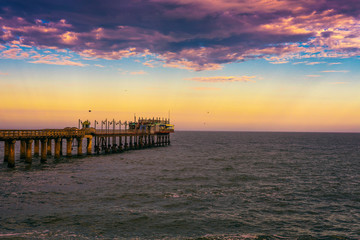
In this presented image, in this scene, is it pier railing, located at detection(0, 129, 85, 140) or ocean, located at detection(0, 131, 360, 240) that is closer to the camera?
ocean, located at detection(0, 131, 360, 240)

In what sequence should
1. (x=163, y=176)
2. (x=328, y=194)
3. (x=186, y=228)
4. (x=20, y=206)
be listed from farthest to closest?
(x=163, y=176)
(x=328, y=194)
(x=20, y=206)
(x=186, y=228)

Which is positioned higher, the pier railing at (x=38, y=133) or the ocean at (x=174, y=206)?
the pier railing at (x=38, y=133)

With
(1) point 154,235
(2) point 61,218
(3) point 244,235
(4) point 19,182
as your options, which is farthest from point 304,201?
(4) point 19,182

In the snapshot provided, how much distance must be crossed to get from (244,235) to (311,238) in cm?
386

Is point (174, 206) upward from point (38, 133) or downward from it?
downward

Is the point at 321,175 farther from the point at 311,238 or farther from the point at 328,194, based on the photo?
the point at 311,238

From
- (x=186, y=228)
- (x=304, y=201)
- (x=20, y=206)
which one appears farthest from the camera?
(x=304, y=201)

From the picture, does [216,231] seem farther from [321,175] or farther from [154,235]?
[321,175]

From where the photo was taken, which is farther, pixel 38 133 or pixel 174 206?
pixel 38 133

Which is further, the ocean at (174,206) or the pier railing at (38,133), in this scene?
the pier railing at (38,133)

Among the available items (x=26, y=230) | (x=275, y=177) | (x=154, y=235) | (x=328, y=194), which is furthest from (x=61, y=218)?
(x=275, y=177)

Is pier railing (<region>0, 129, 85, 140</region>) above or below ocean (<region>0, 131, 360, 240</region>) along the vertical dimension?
above

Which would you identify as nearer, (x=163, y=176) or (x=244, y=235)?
(x=244, y=235)

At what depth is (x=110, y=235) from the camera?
56.9ft
